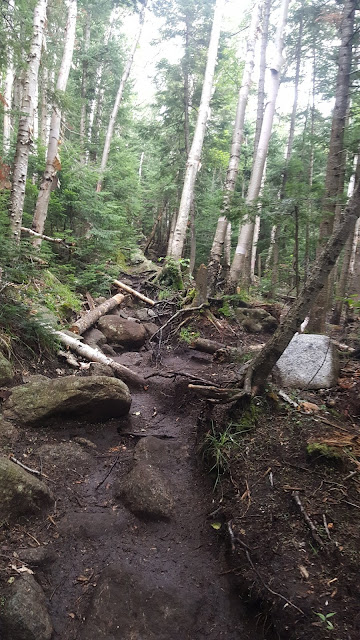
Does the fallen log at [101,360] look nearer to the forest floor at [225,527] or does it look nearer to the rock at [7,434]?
the forest floor at [225,527]

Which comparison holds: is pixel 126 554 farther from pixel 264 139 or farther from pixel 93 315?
pixel 264 139

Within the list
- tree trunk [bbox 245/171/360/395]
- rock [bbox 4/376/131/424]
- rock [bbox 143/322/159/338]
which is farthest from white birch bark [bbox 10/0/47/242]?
tree trunk [bbox 245/171/360/395]

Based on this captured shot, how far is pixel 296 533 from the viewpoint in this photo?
110 inches

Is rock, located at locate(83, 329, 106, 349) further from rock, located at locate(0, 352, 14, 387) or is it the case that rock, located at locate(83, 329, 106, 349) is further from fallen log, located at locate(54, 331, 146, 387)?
rock, located at locate(0, 352, 14, 387)

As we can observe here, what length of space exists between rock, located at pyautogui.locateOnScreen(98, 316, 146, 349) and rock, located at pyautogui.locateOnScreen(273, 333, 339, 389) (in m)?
4.14

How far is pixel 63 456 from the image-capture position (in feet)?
13.0

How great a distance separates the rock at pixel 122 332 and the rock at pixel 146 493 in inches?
179

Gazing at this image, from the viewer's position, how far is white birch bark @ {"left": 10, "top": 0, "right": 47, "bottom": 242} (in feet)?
23.6

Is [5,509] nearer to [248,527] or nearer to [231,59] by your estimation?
[248,527]

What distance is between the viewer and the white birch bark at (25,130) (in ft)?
23.6

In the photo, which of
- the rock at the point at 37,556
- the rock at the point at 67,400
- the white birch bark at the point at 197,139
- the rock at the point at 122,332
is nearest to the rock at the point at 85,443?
the rock at the point at 67,400

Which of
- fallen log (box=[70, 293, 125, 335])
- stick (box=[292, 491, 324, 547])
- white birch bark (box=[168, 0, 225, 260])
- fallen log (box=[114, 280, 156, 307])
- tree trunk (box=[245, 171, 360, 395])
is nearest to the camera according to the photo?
stick (box=[292, 491, 324, 547])

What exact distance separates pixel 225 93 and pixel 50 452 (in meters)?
20.5

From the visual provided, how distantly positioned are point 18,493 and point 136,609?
1407 millimetres
